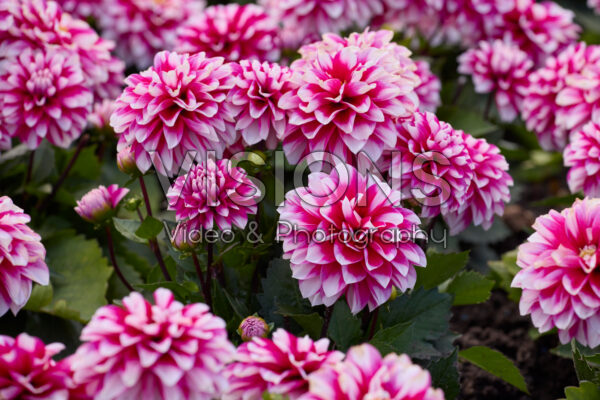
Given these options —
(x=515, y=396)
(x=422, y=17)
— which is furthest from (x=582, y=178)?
(x=422, y=17)

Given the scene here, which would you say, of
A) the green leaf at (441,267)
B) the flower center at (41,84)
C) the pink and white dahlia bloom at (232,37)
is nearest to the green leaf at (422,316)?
the green leaf at (441,267)

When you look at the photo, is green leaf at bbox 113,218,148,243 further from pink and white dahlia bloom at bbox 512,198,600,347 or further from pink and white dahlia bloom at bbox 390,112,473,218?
pink and white dahlia bloom at bbox 512,198,600,347

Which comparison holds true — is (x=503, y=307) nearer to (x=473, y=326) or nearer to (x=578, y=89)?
(x=473, y=326)

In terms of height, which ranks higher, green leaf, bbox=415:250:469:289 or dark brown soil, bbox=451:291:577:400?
green leaf, bbox=415:250:469:289

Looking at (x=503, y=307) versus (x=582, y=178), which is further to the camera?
(x=503, y=307)

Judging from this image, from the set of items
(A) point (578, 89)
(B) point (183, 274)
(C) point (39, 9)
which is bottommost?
(B) point (183, 274)

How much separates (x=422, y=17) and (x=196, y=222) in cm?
163

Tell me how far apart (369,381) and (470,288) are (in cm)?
77

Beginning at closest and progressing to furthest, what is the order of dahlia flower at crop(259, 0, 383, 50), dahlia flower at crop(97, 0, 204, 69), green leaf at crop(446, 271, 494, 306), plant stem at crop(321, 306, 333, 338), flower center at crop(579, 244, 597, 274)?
flower center at crop(579, 244, 597, 274) < plant stem at crop(321, 306, 333, 338) < green leaf at crop(446, 271, 494, 306) < dahlia flower at crop(259, 0, 383, 50) < dahlia flower at crop(97, 0, 204, 69)

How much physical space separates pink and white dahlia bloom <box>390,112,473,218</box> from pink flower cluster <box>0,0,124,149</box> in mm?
852

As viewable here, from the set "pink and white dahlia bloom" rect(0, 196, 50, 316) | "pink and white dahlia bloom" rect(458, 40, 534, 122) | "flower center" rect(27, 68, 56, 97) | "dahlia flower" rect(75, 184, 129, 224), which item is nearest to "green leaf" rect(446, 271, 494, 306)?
"pink and white dahlia bloom" rect(458, 40, 534, 122)

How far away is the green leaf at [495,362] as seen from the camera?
156 centimetres

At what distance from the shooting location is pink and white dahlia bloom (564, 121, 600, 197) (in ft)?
5.32

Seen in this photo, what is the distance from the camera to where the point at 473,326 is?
220cm
